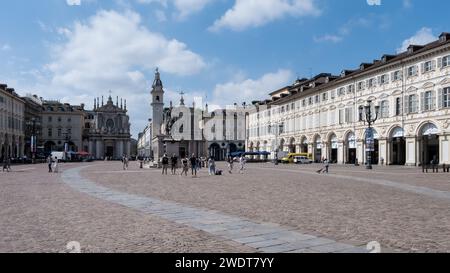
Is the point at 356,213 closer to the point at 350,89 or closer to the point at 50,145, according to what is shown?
the point at 350,89

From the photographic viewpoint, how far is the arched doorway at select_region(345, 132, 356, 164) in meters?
61.0

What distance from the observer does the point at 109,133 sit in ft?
427

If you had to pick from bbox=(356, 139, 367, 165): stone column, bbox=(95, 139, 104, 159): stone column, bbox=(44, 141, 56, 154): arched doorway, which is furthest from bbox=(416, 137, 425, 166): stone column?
bbox=(95, 139, 104, 159): stone column

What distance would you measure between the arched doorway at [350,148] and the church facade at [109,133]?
80.0m

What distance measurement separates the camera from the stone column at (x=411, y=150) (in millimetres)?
48656

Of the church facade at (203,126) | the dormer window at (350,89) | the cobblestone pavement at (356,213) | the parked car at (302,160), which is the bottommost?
the parked car at (302,160)

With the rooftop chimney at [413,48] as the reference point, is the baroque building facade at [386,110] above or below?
below

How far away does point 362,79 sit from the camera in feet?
191

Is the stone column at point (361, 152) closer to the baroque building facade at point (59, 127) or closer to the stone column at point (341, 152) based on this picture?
the stone column at point (341, 152)

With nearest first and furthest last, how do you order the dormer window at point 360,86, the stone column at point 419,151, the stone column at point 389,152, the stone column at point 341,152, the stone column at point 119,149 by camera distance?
the stone column at point 419,151, the stone column at point 389,152, the dormer window at point 360,86, the stone column at point 341,152, the stone column at point 119,149

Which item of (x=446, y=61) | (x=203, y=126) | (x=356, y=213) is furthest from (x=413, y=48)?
(x=203, y=126)

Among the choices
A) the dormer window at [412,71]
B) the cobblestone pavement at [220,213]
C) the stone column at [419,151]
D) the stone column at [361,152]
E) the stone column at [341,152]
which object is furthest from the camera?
the stone column at [341,152]

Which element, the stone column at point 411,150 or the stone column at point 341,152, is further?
the stone column at point 341,152

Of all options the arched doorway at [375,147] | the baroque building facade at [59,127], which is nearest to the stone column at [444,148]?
the arched doorway at [375,147]
